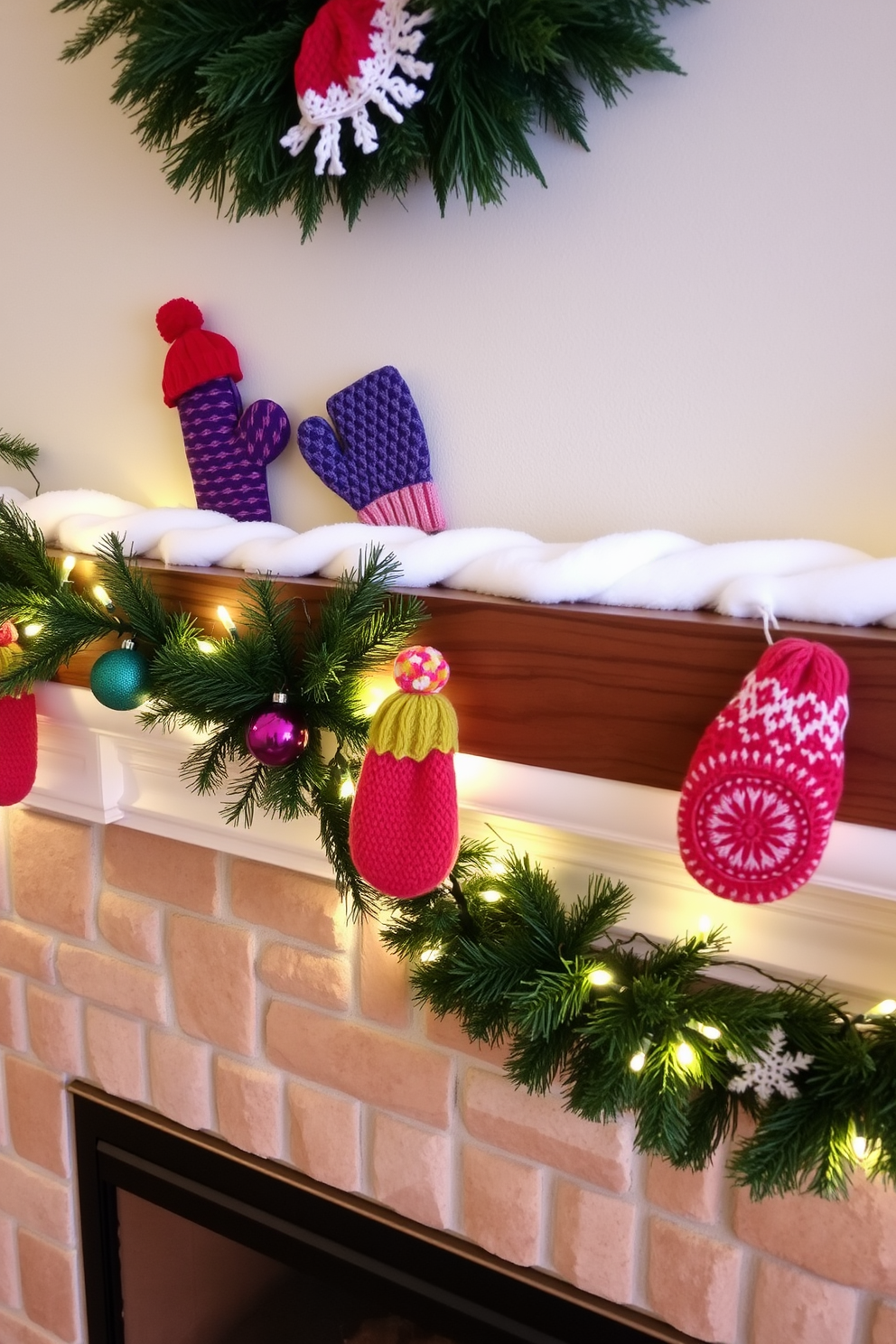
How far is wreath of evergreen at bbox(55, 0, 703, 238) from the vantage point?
639 millimetres

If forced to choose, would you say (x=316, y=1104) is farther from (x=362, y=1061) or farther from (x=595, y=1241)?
(x=595, y=1241)

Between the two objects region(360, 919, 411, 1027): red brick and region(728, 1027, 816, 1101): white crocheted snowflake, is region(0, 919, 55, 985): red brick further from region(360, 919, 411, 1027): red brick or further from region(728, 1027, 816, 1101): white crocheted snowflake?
region(728, 1027, 816, 1101): white crocheted snowflake


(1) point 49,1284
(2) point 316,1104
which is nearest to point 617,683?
(2) point 316,1104

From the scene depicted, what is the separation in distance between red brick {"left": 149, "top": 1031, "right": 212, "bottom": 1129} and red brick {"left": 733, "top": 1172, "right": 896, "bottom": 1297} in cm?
60

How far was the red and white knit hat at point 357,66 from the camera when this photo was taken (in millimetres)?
677

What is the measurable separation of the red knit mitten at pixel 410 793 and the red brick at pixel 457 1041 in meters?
0.29

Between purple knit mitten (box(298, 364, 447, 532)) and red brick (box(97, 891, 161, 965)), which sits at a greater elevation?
purple knit mitten (box(298, 364, 447, 532))

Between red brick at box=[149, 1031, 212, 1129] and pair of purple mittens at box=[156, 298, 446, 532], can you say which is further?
red brick at box=[149, 1031, 212, 1129]

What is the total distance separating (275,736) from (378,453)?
27cm

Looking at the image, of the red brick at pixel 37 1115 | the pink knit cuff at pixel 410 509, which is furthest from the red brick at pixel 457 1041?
the red brick at pixel 37 1115

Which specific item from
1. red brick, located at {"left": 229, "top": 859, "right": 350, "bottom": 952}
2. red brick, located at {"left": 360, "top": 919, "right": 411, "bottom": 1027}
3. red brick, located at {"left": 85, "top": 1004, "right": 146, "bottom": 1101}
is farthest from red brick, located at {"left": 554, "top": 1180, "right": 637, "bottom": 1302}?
red brick, located at {"left": 85, "top": 1004, "right": 146, "bottom": 1101}

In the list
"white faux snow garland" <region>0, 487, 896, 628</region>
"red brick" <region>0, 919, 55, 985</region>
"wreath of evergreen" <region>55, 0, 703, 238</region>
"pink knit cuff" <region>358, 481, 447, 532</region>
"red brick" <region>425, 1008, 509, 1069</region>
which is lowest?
"red brick" <region>0, 919, 55, 985</region>

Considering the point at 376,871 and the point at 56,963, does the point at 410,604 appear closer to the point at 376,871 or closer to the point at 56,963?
the point at 376,871

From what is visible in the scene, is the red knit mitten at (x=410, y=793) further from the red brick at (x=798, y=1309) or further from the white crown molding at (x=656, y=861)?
the red brick at (x=798, y=1309)
